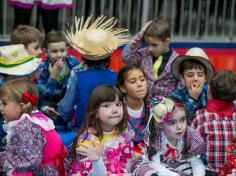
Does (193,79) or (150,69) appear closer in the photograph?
(193,79)

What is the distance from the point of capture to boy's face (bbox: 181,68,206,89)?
5504 millimetres

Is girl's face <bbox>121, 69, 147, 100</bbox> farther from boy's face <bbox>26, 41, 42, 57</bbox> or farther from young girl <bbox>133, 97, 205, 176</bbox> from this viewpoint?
boy's face <bbox>26, 41, 42, 57</bbox>

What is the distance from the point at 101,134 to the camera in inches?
184

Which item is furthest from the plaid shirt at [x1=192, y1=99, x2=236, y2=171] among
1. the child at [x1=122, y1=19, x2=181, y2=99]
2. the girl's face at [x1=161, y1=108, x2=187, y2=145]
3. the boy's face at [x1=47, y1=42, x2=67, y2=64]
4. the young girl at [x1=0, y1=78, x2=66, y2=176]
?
the boy's face at [x1=47, y1=42, x2=67, y2=64]

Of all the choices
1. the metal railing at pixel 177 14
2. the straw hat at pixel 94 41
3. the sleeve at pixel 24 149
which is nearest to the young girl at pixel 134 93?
the straw hat at pixel 94 41

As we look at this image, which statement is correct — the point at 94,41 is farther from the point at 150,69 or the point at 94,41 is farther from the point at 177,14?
the point at 177,14

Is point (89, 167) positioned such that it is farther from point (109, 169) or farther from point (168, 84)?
point (168, 84)

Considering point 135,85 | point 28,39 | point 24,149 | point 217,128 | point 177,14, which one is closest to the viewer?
point 24,149

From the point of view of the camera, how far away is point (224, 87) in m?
4.84

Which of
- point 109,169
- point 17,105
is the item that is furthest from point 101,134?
point 17,105

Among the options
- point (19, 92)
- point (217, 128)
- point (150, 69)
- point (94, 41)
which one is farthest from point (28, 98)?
point (150, 69)

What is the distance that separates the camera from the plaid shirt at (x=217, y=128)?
483cm

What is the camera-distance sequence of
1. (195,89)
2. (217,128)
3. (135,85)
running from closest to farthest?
(217,128)
(135,85)
(195,89)

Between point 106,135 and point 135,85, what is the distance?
0.72 m
